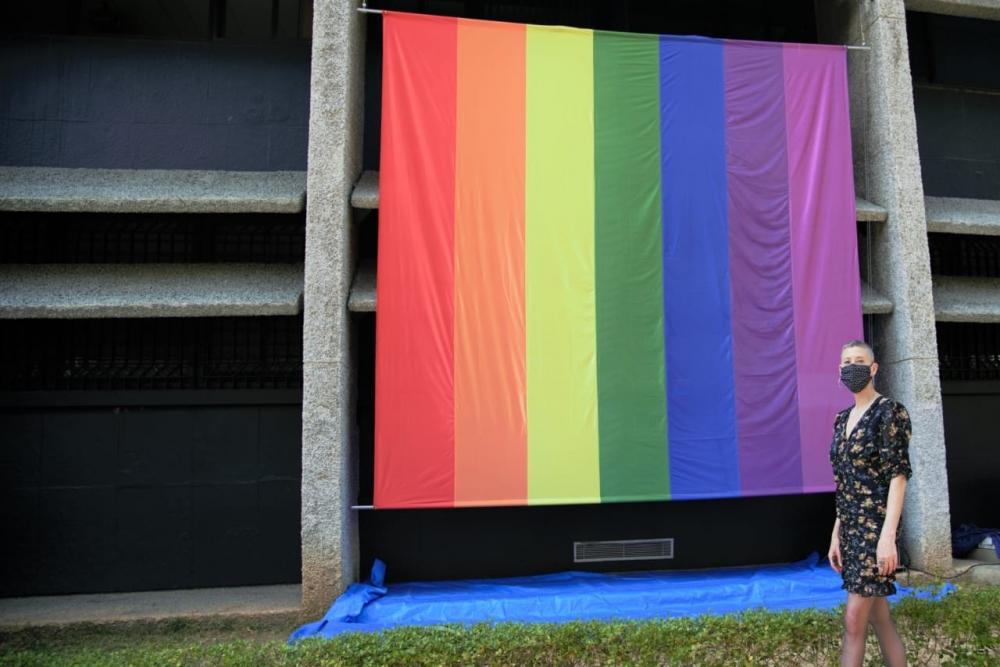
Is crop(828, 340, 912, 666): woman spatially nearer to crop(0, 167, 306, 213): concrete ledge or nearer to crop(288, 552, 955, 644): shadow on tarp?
crop(288, 552, 955, 644): shadow on tarp

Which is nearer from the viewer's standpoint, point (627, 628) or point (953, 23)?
point (627, 628)

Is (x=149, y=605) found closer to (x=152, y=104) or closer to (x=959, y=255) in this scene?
(x=152, y=104)

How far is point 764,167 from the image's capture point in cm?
753

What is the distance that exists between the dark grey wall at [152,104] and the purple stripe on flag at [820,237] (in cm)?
559

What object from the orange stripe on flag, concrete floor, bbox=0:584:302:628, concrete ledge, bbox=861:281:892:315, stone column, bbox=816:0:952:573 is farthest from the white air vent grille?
concrete ledge, bbox=861:281:892:315

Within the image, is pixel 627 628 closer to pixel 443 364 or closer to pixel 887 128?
pixel 443 364

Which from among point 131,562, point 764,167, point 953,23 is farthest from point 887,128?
point 131,562

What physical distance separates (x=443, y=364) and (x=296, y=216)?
2.73 metres

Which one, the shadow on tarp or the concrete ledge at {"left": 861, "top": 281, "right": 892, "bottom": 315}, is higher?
the concrete ledge at {"left": 861, "top": 281, "right": 892, "bottom": 315}

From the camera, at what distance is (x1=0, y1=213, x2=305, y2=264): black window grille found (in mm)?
7656

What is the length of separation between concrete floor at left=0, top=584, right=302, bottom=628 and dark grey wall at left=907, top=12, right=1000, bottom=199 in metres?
9.20

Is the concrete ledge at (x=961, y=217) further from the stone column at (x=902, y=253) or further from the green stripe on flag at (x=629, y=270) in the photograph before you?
the green stripe on flag at (x=629, y=270)

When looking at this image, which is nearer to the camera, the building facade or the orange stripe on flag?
the orange stripe on flag

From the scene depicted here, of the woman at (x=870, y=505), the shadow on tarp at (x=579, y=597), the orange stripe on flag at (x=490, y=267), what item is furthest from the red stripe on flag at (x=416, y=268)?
the woman at (x=870, y=505)
